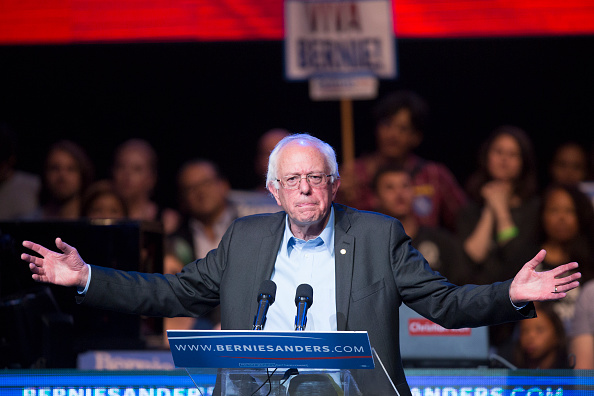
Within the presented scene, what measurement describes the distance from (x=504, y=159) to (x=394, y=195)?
1127mm

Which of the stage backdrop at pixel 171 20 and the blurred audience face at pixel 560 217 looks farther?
the stage backdrop at pixel 171 20

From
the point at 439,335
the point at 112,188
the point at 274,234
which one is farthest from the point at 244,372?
the point at 112,188

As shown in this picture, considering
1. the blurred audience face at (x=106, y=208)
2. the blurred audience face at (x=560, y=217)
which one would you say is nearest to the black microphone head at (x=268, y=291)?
the blurred audience face at (x=106, y=208)

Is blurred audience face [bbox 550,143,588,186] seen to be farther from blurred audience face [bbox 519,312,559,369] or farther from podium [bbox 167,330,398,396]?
podium [bbox 167,330,398,396]

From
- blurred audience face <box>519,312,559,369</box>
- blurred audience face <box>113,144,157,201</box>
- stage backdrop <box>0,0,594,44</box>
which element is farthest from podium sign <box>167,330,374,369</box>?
stage backdrop <box>0,0,594,44</box>

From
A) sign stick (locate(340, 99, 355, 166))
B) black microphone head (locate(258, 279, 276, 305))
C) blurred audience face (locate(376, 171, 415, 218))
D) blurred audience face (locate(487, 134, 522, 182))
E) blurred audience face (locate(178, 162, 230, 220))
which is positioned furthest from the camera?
sign stick (locate(340, 99, 355, 166))

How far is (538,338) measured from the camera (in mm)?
4945

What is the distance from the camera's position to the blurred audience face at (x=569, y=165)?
6.36 meters

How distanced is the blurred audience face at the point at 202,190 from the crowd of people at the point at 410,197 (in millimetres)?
10

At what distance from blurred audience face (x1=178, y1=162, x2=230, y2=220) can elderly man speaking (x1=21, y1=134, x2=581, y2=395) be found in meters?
3.74

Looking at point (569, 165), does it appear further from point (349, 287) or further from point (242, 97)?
point (349, 287)

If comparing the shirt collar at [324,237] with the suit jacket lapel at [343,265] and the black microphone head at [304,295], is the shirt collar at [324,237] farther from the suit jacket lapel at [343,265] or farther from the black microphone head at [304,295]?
the black microphone head at [304,295]

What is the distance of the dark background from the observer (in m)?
6.64

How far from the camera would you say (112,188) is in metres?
6.59
